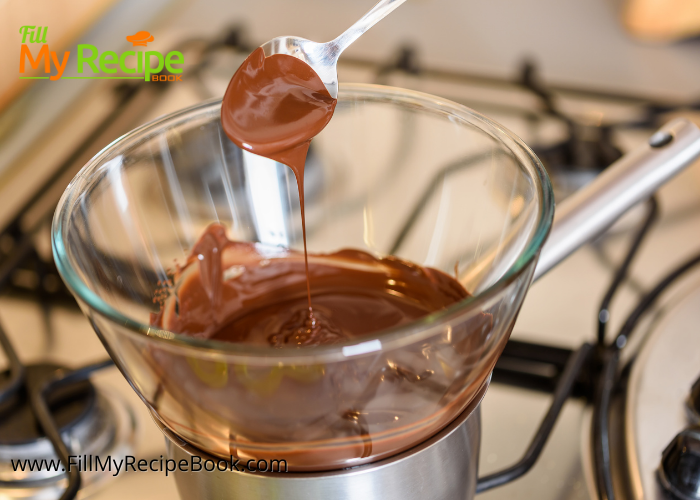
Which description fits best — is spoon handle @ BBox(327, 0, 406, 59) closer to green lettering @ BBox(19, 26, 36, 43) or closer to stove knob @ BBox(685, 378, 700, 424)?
stove knob @ BBox(685, 378, 700, 424)

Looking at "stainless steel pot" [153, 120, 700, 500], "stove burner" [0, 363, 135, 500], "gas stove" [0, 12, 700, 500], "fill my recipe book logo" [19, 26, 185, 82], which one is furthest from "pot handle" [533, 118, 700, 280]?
"fill my recipe book logo" [19, 26, 185, 82]

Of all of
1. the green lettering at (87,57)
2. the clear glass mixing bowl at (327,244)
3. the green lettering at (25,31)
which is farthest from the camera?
the green lettering at (87,57)

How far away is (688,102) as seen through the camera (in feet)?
2.51

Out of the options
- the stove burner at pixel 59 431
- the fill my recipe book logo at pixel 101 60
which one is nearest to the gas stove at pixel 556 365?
the stove burner at pixel 59 431

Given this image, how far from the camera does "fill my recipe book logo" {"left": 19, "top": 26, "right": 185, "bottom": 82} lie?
76cm

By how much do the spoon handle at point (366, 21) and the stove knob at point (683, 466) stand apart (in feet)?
0.99

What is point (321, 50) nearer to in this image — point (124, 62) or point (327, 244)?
point (327, 244)

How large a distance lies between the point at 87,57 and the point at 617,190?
0.68 m

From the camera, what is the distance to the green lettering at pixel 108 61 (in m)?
0.86

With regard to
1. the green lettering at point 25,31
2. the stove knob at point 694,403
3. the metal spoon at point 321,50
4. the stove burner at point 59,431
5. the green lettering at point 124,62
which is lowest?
the stove burner at point 59,431

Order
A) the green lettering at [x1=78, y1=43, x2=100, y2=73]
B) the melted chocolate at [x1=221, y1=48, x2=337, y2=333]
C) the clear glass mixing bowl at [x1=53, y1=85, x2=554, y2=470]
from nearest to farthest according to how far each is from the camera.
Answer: the clear glass mixing bowl at [x1=53, y1=85, x2=554, y2=470], the melted chocolate at [x1=221, y1=48, x2=337, y2=333], the green lettering at [x1=78, y1=43, x2=100, y2=73]

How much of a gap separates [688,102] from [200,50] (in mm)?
575

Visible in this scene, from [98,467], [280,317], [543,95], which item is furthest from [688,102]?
[98,467]

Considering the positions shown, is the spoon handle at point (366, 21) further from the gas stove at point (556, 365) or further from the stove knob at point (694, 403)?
the stove knob at point (694, 403)
